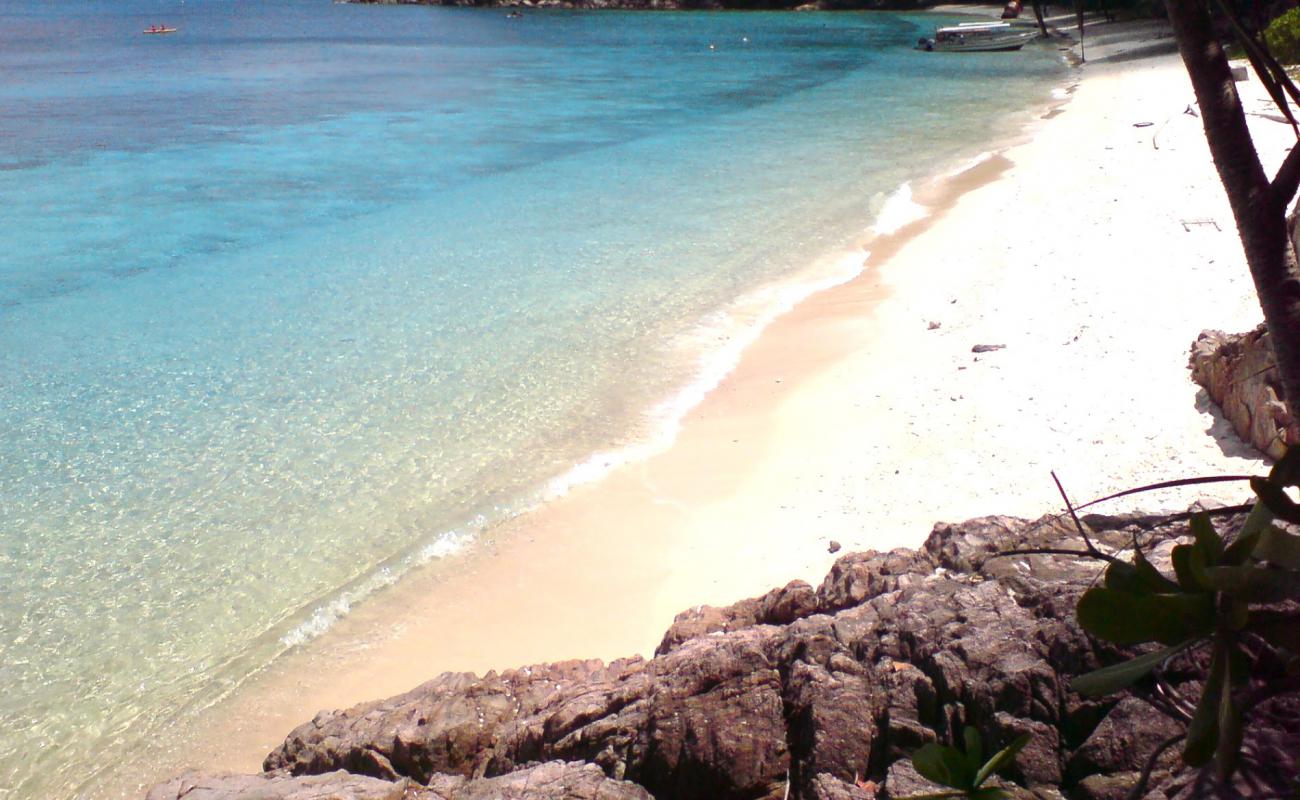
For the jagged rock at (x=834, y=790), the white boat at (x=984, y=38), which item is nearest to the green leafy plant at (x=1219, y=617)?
the jagged rock at (x=834, y=790)

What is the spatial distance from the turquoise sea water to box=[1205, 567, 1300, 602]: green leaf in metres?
5.02

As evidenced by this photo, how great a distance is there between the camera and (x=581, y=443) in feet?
25.5

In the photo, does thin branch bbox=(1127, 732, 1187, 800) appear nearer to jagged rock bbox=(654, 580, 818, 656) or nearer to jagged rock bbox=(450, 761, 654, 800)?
jagged rock bbox=(450, 761, 654, 800)

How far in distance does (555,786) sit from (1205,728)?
5.49 ft

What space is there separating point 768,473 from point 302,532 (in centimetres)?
311

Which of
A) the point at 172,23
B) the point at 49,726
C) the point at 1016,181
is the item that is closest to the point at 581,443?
the point at 49,726

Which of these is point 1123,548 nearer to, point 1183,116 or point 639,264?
point 639,264

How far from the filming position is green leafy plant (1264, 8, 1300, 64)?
16.3m

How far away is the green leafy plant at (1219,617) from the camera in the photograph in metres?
1.84

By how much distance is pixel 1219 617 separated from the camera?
6.27 ft

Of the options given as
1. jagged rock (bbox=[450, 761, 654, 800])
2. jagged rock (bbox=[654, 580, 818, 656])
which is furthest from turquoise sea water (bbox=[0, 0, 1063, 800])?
jagged rock (bbox=[450, 761, 654, 800])

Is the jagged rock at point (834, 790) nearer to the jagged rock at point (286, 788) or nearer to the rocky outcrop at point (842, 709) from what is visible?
the rocky outcrop at point (842, 709)

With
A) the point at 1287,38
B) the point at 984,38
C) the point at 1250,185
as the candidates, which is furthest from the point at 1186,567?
the point at 984,38

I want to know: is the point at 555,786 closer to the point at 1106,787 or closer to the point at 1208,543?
the point at 1106,787
